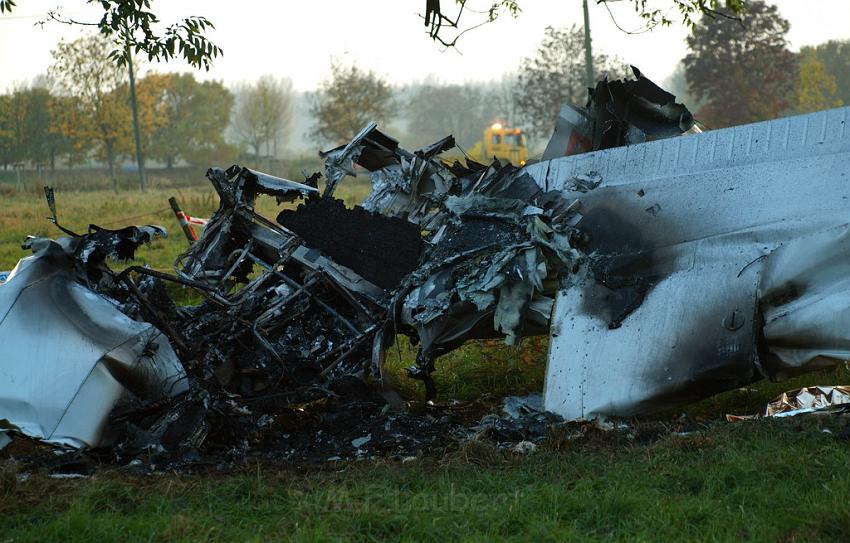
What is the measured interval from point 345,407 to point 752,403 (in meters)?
2.95

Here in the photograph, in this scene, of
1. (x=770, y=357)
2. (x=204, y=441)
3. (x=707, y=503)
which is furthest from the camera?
(x=204, y=441)

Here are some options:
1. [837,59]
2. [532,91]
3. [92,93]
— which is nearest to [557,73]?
[532,91]

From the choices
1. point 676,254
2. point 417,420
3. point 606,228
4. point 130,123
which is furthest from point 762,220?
point 130,123

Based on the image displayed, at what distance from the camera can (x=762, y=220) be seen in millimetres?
5301

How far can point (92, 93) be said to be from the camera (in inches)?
1545

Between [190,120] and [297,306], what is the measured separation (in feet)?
197

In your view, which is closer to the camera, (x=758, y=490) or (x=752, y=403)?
(x=758, y=490)

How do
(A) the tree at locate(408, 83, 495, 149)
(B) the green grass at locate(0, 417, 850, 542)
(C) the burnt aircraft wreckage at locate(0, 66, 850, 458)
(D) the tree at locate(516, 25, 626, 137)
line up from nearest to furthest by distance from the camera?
(B) the green grass at locate(0, 417, 850, 542), (C) the burnt aircraft wreckage at locate(0, 66, 850, 458), (D) the tree at locate(516, 25, 626, 137), (A) the tree at locate(408, 83, 495, 149)

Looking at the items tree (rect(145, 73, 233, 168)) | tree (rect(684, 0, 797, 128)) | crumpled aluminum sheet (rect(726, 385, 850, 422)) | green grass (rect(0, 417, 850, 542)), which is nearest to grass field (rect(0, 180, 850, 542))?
green grass (rect(0, 417, 850, 542))

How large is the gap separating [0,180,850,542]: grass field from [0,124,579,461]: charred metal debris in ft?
2.27

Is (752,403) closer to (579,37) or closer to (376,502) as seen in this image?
(376,502)

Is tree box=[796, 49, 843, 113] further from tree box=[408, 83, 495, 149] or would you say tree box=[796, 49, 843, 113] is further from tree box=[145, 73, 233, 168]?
tree box=[408, 83, 495, 149]

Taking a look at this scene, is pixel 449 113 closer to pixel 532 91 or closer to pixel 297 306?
pixel 532 91

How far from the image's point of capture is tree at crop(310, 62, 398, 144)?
40.8 meters
